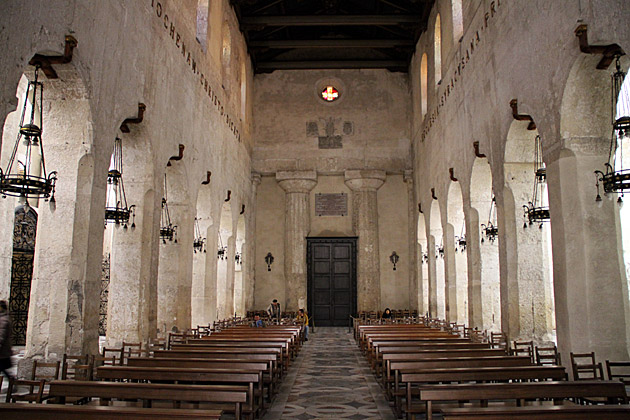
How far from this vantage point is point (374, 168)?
23.2m

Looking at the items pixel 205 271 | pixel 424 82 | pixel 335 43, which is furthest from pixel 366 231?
pixel 205 271

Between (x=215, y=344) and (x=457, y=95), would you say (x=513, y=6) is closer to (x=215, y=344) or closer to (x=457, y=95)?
(x=457, y=95)

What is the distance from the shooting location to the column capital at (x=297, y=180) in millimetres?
23094

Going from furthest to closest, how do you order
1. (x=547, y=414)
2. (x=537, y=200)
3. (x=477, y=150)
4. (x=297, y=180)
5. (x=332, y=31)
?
(x=332, y=31) → (x=297, y=180) → (x=477, y=150) → (x=537, y=200) → (x=547, y=414)

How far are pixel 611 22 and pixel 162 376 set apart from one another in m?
7.04

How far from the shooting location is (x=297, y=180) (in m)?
23.1

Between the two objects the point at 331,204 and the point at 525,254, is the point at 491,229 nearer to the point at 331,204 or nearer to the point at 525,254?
the point at 525,254

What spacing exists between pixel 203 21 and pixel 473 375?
12.3 meters

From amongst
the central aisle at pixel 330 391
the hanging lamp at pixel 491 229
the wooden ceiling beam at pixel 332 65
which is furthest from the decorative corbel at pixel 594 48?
the wooden ceiling beam at pixel 332 65

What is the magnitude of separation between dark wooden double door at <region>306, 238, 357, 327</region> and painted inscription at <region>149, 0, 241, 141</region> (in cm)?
745

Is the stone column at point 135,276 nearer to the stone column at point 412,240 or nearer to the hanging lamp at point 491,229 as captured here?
the hanging lamp at point 491,229

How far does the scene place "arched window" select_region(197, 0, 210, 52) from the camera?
14.8 metres

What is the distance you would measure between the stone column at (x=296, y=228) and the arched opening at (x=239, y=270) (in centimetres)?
209

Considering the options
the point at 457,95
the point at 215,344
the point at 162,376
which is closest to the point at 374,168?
the point at 457,95
